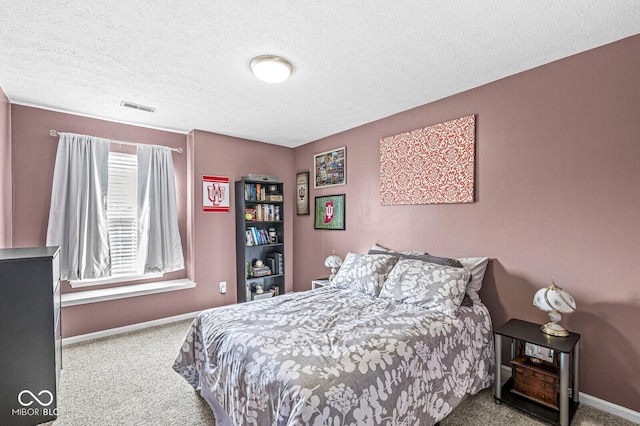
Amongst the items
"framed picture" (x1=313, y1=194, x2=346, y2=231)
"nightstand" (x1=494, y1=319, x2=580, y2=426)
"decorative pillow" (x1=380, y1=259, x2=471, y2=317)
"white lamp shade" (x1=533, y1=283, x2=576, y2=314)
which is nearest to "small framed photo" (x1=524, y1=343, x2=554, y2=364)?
"nightstand" (x1=494, y1=319, x2=580, y2=426)

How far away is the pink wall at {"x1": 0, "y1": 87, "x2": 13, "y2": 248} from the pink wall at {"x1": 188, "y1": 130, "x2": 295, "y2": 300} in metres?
1.67

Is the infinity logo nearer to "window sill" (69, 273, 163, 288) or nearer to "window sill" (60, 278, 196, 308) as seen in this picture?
"window sill" (60, 278, 196, 308)

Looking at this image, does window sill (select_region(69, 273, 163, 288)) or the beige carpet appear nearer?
the beige carpet

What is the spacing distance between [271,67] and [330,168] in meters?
2.06

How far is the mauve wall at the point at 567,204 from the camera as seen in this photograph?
6.51 feet

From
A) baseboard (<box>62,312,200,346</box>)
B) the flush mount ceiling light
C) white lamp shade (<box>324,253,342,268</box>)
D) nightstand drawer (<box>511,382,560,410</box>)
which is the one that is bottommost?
baseboard (<box>62,312,200,346</box>)

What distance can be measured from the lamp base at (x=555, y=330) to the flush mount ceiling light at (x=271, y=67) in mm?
2606

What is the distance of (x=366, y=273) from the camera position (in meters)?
2.82

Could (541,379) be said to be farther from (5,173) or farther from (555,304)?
(5,173)

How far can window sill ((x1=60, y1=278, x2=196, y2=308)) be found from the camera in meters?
3.15

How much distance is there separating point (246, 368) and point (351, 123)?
2934mm

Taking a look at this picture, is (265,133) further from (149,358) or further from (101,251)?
(149,358)

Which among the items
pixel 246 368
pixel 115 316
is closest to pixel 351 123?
pixel 246 368

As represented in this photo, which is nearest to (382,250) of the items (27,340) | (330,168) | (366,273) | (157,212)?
(366,273)
